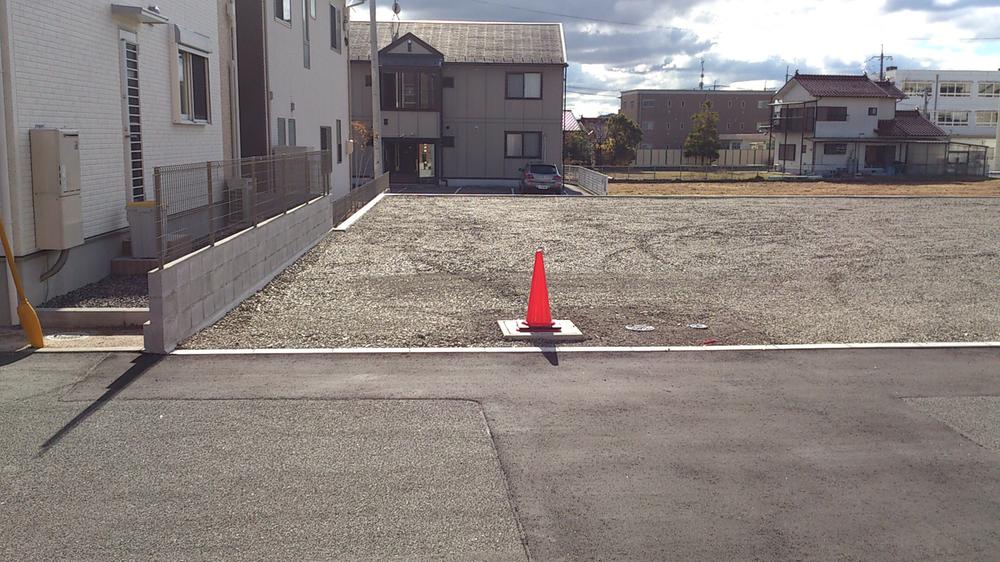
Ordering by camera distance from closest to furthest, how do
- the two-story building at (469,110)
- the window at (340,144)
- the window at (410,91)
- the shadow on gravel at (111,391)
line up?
the shadow on gravel at (111,391), the window at (340,144), the window at (410,91), the two-story building at (469,110)

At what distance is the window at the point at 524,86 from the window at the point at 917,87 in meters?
65.4

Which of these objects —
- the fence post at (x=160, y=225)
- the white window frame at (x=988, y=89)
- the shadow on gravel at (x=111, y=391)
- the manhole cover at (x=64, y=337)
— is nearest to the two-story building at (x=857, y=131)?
the white window frame at (x=988, y=89)

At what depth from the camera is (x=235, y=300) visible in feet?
38.7

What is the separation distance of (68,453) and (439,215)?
1765 cm

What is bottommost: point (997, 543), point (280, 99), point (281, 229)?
point (997, 543)

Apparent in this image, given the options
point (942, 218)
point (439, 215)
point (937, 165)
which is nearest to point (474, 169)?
point (439, 215)

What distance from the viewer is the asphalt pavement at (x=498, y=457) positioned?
16.9 ft

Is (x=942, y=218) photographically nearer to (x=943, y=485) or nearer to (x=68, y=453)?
(x=943, y=485)

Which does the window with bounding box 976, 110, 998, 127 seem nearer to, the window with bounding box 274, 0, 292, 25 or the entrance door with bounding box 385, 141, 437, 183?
the entrance door with bounding box 385, 141, 437, 183

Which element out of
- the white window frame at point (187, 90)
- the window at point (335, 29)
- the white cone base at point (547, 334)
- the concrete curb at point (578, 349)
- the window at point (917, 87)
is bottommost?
the concrete curb at point (578, 349)

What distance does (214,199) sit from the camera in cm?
1114

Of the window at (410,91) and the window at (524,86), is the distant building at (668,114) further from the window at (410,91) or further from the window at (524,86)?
the window at (410,91)

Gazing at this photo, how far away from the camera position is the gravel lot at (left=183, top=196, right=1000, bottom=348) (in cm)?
1063

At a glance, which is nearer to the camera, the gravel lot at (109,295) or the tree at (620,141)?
the gravel lot at (109,295)
